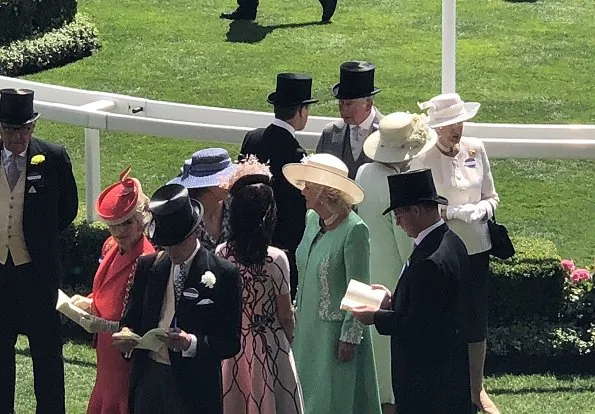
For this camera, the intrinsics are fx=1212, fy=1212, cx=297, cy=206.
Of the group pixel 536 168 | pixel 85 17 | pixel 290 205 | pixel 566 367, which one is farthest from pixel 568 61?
pixel 290 205

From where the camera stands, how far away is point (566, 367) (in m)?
7.64

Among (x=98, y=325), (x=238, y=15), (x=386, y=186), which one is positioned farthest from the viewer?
(x=238, y=15)

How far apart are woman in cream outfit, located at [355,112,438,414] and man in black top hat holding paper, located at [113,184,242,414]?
5.17ft

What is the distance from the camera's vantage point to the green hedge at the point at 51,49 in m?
14.2

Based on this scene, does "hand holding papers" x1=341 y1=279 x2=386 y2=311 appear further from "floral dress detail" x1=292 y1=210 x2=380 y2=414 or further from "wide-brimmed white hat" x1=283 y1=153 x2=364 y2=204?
"wide-brimmed white hat" x1=283 y1=153 x2=364 y2=204

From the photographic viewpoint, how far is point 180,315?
4.85 m

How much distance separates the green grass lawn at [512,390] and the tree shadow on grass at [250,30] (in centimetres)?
882

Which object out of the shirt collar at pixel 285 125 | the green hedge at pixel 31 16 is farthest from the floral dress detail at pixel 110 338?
the green hedge at pixel 31 16

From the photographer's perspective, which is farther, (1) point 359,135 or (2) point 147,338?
(1) point 359,135

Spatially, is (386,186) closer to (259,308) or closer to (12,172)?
(259,308)

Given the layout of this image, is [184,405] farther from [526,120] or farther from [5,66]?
[5,66]

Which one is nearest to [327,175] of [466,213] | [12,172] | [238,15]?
[466,213]

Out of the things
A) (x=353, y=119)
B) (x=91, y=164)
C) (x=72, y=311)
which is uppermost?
(x=353, y=119)

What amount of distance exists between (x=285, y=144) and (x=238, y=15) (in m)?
10.5
